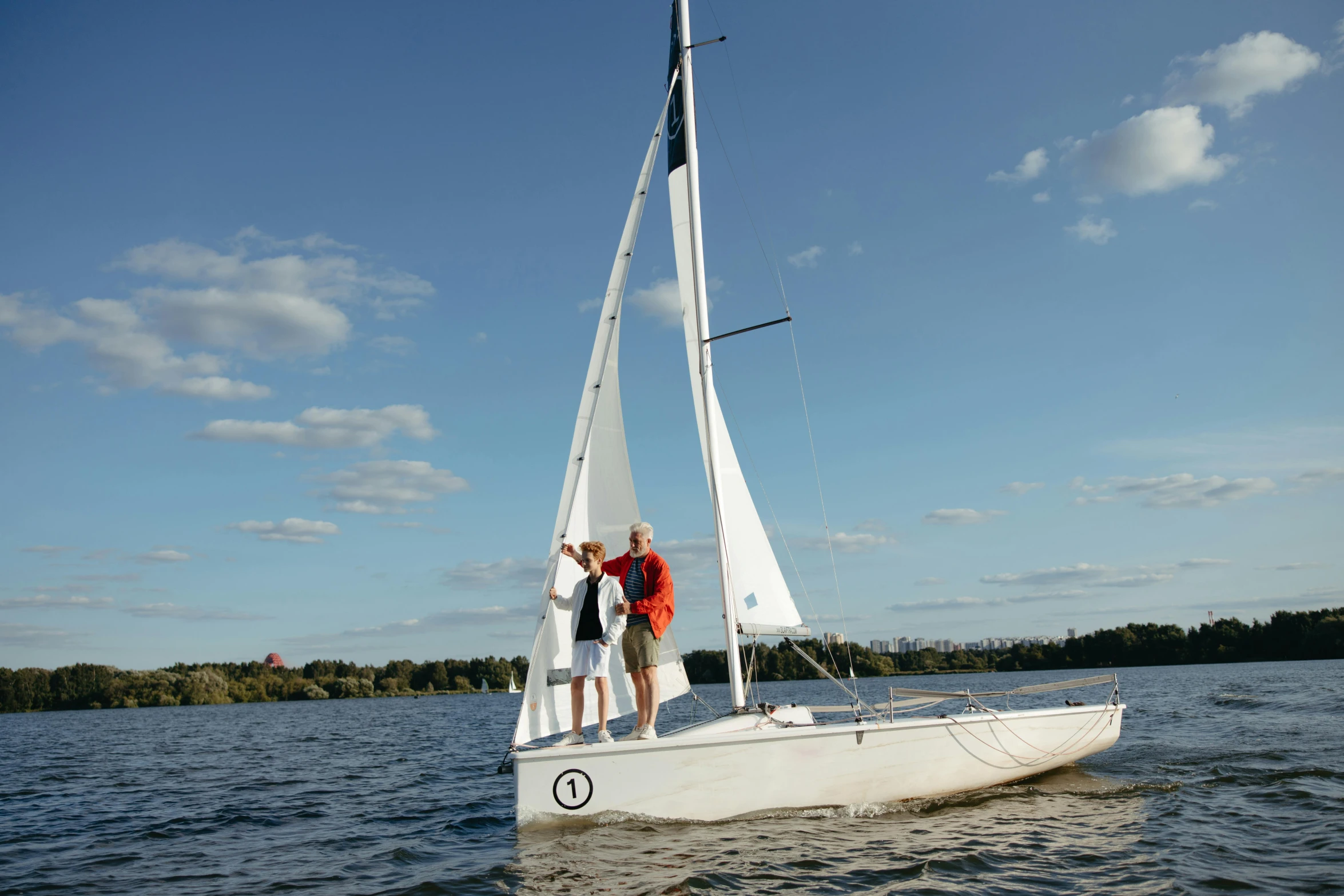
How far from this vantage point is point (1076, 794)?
909cm

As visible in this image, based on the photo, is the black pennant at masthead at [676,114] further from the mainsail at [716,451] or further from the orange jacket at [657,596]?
the orange jacket at [657,596]

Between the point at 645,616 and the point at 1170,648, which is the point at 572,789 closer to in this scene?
the point at 645,616

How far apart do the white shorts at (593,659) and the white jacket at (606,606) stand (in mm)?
95

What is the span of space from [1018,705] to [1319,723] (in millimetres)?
10673

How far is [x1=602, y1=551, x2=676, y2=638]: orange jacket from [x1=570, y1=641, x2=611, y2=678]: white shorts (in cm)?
47

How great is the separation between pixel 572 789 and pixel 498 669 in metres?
80.3

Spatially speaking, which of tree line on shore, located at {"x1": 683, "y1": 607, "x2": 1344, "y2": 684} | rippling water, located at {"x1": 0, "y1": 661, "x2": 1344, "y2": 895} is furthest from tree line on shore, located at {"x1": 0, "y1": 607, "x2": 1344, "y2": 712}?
rippling water, located at {"x1": 0, "y1": 661, "x2": 1344, "y2": 895}

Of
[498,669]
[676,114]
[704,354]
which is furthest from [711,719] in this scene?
[498,669]

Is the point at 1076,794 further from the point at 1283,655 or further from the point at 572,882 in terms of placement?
the point at 1283,655

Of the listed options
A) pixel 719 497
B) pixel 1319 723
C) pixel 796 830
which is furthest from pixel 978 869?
pixel 1319 723

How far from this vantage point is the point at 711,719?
334 inches

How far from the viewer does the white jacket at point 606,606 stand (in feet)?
24.7

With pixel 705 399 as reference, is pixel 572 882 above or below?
below

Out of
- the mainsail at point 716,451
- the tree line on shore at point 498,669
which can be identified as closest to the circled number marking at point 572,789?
the mainsail at point 716,451
